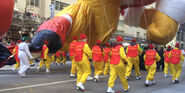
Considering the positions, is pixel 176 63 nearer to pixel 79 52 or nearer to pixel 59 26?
pixel 79 52

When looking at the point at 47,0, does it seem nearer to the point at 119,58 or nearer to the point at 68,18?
the point at 68,18

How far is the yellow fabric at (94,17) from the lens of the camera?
406 inches

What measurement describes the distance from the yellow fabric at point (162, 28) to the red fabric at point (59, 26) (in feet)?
17.4

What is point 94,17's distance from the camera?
11.2m

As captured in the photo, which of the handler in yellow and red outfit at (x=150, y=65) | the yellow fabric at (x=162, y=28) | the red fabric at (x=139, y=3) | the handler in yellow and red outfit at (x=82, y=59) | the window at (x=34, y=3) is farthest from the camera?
the window at (x=34, y=3)

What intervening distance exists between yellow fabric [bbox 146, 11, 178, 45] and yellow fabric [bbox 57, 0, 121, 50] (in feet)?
7.76

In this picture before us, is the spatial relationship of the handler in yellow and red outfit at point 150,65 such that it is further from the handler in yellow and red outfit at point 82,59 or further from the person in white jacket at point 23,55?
the person in white jacket at point 23,55

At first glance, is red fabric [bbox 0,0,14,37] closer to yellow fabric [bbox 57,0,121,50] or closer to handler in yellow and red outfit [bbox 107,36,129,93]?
handler in yellow and red outfit [bbox 107,36,129,93]

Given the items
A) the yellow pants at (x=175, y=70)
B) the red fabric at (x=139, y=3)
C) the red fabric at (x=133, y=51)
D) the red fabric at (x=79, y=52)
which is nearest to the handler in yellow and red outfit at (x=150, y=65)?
the red fabric at (x=133, y=51)

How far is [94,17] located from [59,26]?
8.34 feet

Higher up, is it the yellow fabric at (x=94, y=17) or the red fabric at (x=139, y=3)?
the red fabric at (x=139, y=3)

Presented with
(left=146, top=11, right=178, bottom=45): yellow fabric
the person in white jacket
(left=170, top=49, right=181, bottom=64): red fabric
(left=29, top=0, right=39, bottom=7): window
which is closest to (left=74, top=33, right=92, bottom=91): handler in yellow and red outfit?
the person in white jacket

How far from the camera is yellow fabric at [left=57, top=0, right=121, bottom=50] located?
406 inches

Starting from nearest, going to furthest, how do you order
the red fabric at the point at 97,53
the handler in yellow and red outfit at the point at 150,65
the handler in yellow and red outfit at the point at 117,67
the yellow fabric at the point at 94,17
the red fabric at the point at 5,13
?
the red fabric at the point at 5,13
the handler in yellow and red outfit at the point at 117,67
the handler in yellow and red outfit at the point at 150,65
the red fabric at the point at 97,53
the yellow fabric at the point at 94,17
